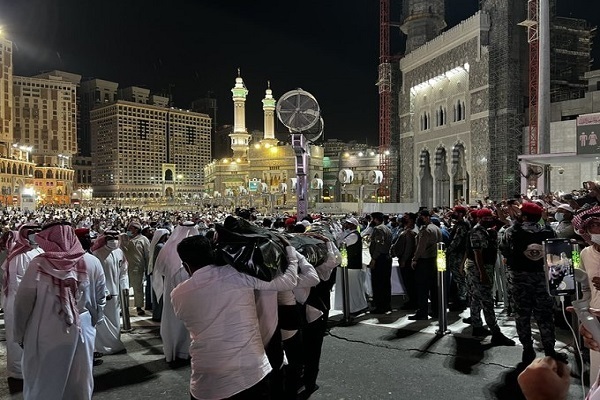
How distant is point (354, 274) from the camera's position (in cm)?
763

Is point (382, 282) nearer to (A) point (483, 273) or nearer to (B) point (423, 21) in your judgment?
(A) point (483, 273)

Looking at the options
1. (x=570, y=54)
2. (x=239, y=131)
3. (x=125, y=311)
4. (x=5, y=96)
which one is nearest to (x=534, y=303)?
(x=125, y=311)

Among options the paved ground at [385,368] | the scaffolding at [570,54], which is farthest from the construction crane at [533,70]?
the paved ground at [385,368]

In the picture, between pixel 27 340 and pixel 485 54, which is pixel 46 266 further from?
pixel 485 54

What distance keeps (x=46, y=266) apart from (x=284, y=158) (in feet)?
170

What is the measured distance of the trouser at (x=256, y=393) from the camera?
265 cm

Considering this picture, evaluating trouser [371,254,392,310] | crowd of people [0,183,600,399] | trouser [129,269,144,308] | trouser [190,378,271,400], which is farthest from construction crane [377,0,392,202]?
trouser [190,378,271,400]

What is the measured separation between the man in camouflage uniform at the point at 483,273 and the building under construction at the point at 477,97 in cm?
2120

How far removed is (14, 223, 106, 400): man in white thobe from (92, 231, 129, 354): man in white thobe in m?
1.73

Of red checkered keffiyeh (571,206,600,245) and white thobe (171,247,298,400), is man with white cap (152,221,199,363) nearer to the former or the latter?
white thobe (171,247,298,400)

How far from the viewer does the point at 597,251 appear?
3229mm

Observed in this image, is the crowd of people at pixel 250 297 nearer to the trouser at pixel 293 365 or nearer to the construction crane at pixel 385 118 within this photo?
the trouser at pixel 293 365

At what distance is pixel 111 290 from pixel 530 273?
15.1ft

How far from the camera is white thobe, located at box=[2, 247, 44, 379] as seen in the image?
15.9 ft
